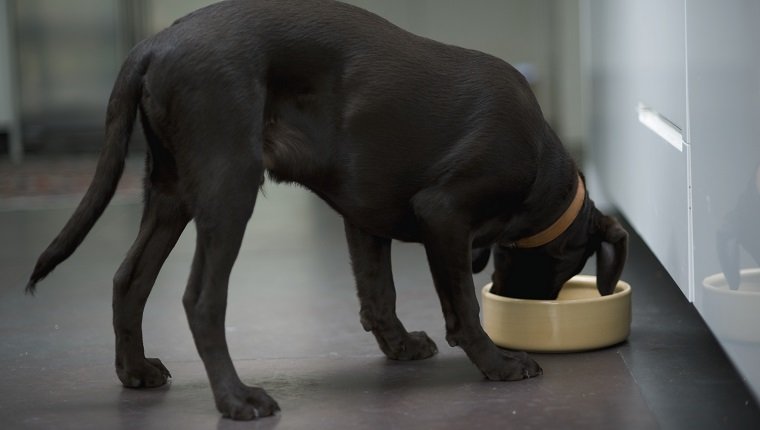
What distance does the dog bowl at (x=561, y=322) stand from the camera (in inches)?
114

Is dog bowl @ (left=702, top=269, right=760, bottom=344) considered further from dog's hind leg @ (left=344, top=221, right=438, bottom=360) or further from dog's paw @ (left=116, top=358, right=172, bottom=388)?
dog's paw @ (left=116, top=358, right=172, bottom=388)

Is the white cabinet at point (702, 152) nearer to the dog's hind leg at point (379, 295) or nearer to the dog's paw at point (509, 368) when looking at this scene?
the dog's paw at point (509, 368)

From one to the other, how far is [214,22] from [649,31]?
4.60 feet

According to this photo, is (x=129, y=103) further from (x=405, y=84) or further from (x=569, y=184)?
(x=569, y=184)

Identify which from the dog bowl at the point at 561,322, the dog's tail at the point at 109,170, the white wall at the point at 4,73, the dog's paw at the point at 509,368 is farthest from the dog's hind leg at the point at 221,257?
the white wall at the point at 4,73

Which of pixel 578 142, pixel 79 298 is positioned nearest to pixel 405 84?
pixel 79 298

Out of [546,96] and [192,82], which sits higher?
[192,82]

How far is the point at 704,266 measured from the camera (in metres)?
2.63

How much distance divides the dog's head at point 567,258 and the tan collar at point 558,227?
16 mm

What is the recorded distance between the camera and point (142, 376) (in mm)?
2754

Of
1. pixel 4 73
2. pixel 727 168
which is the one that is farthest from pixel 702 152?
pixel 4 73

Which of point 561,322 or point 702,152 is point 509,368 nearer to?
point 561,322

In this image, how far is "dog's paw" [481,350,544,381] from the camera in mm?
2686

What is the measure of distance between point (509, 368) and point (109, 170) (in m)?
0.95
